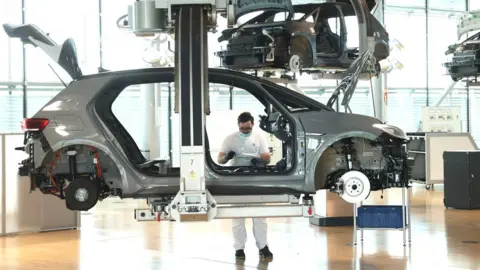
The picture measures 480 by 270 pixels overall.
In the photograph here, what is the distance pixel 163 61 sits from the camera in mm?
14484

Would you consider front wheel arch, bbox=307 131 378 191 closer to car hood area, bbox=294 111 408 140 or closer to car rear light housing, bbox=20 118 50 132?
car hood area, bbox=294 111 408 140

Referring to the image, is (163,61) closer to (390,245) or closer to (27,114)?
(27,114)

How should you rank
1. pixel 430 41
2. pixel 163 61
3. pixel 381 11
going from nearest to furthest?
1. pixel 163 61
2. pixel 381 11
3. pixel 430 41

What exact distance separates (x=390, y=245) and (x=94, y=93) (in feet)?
13.9

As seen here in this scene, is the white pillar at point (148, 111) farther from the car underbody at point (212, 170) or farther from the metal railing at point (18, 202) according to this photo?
the car underbody at point (212, 170)

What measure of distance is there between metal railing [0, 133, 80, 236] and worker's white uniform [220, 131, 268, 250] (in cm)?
383

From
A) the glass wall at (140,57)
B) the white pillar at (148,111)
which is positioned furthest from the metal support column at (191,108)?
the white pillar at (148,111)

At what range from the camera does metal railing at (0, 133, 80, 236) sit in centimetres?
1085

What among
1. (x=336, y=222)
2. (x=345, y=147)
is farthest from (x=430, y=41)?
(x=345, y=147)

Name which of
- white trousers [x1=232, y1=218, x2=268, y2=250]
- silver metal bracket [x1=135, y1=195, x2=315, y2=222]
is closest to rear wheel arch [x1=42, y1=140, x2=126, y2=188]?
silver metal bracket [x1=135, y1=195, x2=315, y2=222]

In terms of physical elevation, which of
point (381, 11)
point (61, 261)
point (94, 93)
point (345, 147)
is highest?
point (381, 11)

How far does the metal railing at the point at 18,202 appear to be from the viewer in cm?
1085

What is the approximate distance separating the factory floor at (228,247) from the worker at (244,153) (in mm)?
184

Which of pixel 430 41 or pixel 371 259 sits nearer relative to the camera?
pixel 371 259
